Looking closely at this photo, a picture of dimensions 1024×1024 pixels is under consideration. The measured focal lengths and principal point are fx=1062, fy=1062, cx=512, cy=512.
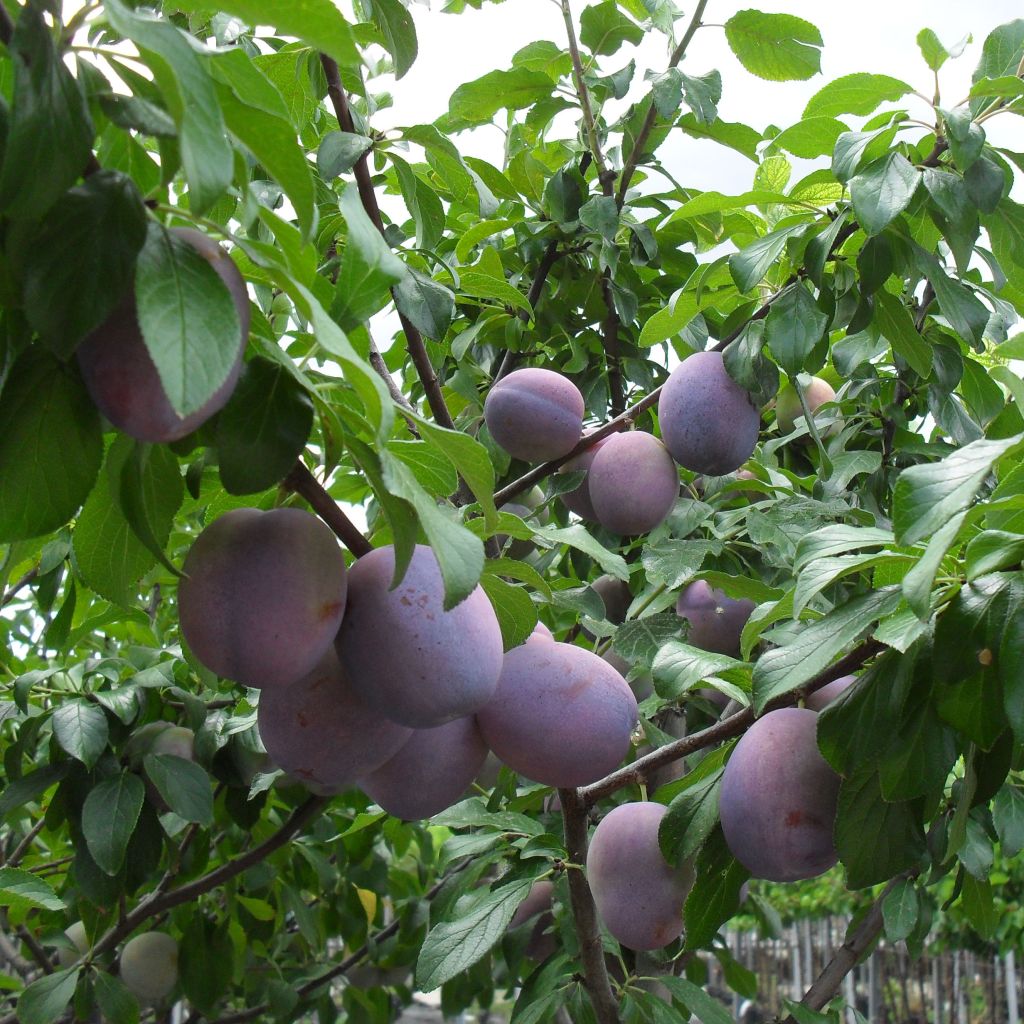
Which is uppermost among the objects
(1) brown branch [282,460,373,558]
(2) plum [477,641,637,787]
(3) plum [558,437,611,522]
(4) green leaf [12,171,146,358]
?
(4) green leaf [12,171,146,358]

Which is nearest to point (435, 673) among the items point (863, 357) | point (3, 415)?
point (3, 415)

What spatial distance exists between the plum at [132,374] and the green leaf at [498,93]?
4.10 ft

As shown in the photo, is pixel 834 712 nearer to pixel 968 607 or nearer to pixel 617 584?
pixel 968 607

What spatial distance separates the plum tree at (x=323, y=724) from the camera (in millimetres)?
692

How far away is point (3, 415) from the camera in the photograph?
0.56m

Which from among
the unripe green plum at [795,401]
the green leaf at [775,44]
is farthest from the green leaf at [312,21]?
the unripe green plum at [795,401]

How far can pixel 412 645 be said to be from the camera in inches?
24.8

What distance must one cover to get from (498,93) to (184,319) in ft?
4.35

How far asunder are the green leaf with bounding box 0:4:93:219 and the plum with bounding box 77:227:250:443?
0.06 metres

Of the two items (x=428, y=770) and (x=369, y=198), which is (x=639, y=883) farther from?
(x=369, y=198)

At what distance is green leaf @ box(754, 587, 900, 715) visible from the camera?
0.75 metres

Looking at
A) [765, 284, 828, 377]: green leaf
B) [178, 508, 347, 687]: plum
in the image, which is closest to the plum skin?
[765, 284, 828, 377]: green leaf

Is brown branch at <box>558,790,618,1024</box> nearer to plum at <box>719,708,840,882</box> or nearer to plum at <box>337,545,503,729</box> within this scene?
plum at <box>719,708,840,882</box>

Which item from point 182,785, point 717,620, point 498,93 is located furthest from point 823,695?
point 498,93
